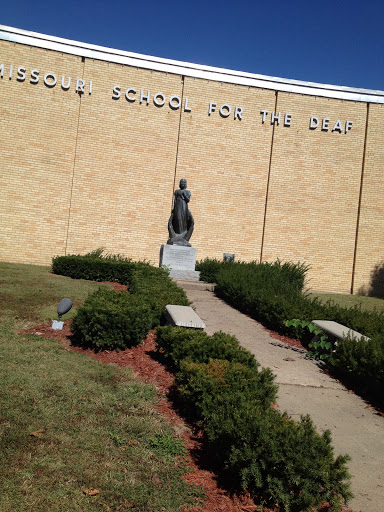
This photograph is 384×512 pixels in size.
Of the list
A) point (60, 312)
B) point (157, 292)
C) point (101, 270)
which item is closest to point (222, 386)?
point (60, 312)

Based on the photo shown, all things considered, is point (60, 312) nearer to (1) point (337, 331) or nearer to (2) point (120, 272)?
(1) point (337, 331)

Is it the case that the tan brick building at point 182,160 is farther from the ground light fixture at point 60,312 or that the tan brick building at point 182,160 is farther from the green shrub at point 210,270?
the ground light fixture at point 60,312

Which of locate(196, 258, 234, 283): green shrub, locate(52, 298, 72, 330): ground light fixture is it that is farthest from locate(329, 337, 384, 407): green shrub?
locate(196, 258, 234, 283): green shrub

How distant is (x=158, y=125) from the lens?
690 inches

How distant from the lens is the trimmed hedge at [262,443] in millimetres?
2588

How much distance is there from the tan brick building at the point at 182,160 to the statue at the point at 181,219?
3115 millimetres

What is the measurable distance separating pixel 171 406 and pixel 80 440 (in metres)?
1.19

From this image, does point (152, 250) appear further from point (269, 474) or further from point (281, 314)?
point (269, 474)

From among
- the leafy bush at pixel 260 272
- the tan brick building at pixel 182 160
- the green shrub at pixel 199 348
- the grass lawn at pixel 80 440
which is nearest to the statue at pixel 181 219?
the leafy bush at pixel 260 272

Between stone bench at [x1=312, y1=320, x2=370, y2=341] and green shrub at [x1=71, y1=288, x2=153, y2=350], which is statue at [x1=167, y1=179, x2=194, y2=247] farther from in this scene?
green shrub at [x1=71, y1=288, x2=153, y2=350]

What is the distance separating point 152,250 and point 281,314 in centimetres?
1011

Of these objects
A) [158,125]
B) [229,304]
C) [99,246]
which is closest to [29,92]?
[158,125]

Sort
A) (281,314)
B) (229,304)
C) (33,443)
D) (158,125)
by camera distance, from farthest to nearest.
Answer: (158,125), (229,304), (281,314), (33,443)

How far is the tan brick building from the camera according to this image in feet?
54.1
